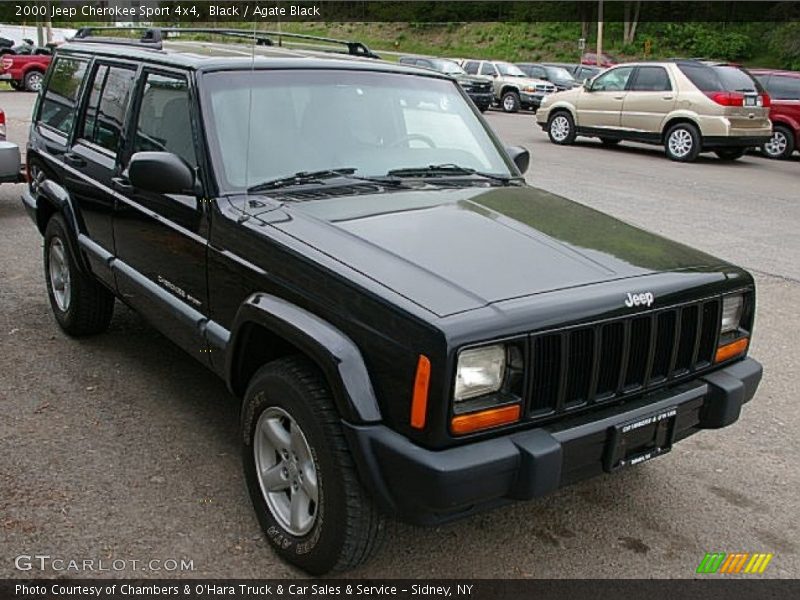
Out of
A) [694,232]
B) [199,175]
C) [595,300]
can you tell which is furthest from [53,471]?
[694,232]

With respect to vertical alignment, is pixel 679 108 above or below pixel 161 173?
below

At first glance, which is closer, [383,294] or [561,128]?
[383,294]

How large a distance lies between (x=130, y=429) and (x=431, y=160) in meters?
1.99

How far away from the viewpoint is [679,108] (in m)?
15.3

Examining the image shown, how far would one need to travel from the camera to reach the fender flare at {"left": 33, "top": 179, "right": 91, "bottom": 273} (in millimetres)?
4938

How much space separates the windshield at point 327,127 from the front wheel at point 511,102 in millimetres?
23225

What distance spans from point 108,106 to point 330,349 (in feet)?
8.78

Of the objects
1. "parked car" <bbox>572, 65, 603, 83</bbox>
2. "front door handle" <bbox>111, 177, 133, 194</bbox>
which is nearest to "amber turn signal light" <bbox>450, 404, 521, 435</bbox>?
"front door handle" <bbox>111, 177, 133, 194</bbox>

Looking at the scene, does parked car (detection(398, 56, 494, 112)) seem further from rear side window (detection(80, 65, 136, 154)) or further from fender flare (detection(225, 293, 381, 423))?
fender flare (detection(225, 293, 381, 423))

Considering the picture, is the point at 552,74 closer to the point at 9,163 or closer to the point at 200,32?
the point at 9,163

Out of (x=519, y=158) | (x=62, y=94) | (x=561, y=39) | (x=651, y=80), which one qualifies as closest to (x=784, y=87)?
(x=651, y=80)

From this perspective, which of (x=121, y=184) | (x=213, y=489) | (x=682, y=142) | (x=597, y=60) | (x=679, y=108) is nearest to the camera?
(x=213, y=489)

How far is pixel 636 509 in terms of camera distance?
3.60 meters

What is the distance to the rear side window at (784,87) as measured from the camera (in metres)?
15.9
